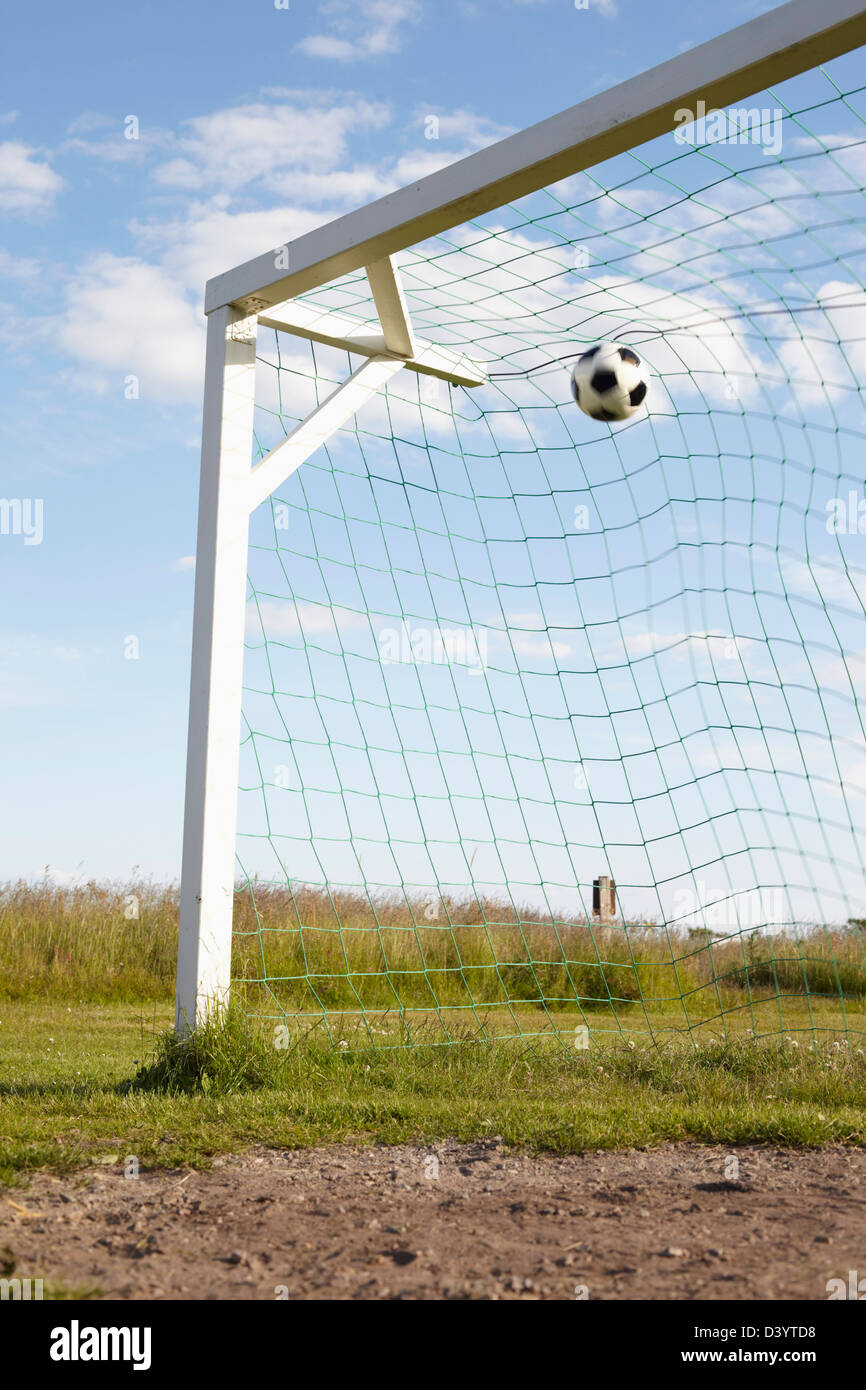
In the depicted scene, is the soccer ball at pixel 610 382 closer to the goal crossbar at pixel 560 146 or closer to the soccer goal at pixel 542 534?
the soccer goal at pixel 542 534

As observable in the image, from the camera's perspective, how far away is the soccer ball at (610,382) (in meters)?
5.10

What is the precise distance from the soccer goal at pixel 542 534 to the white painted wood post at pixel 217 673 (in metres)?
0.01

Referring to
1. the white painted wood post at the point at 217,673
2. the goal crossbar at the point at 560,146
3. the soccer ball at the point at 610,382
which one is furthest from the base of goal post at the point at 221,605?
the soccer ball at the point at 610,382

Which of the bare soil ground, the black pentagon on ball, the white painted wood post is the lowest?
the bare soil ground

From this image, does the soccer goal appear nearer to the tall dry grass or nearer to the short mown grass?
the short mown grass

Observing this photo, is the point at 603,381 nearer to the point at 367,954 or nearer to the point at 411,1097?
the point at 411,1097

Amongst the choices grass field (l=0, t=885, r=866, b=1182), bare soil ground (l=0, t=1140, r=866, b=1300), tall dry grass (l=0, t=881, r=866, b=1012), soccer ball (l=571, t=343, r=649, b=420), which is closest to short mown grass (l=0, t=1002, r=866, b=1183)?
grass field (l=0, t=885, r=866, b=1182)

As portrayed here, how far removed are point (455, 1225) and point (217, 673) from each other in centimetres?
262

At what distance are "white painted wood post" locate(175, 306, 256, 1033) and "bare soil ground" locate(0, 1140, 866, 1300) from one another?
122 cm

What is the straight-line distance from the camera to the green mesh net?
16.5 feet

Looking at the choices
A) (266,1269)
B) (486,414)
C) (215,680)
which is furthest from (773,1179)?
(486,414)

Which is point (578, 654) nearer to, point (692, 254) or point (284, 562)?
point (284, 562)

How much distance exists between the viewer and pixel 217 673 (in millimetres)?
4586

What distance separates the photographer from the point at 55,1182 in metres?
3.06
